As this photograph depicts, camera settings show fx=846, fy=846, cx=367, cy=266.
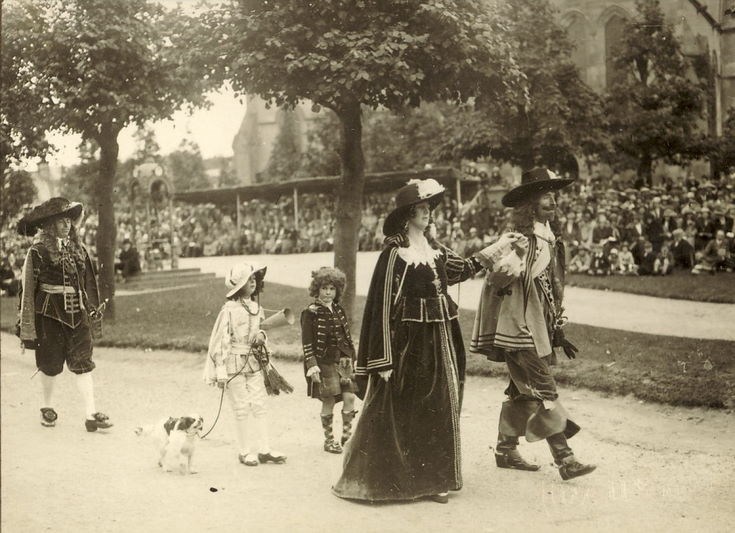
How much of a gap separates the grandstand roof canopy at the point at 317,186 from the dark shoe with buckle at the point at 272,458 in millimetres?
17801

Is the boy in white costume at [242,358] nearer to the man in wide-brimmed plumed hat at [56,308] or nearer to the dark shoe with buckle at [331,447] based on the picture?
the dark shoe with buckle at [331,447]

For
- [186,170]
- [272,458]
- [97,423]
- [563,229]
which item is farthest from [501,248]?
[186,170]

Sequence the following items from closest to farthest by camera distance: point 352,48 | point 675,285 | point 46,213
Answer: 1. point 46,213
2. point 352,48
3. point 675,285

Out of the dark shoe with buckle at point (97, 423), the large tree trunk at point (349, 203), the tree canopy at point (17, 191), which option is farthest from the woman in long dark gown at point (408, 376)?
the large tree trunk at point (349, 203)

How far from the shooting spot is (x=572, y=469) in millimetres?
5441

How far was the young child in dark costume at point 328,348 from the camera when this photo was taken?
643cm

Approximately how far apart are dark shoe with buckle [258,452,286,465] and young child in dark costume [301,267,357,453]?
1.50 feet

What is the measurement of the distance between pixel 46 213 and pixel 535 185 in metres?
4.13

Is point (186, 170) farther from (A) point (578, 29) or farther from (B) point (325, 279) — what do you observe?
(B) point (325, 279)

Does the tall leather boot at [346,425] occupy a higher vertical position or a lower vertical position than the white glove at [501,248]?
lower

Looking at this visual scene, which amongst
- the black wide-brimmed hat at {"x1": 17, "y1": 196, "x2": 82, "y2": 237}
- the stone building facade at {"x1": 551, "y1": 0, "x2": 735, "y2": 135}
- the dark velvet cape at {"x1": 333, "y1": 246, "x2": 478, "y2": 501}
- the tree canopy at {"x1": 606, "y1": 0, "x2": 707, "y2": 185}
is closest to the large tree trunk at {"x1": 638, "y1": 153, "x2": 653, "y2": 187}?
the tree canopy at {"x1": 606, "y1": 0, "x2": 707, "y2": 185}

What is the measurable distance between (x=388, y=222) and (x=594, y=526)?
219 centimetres

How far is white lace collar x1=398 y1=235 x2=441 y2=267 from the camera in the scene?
5410 mm

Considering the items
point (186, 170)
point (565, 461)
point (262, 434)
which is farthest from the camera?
point (186, 170)
